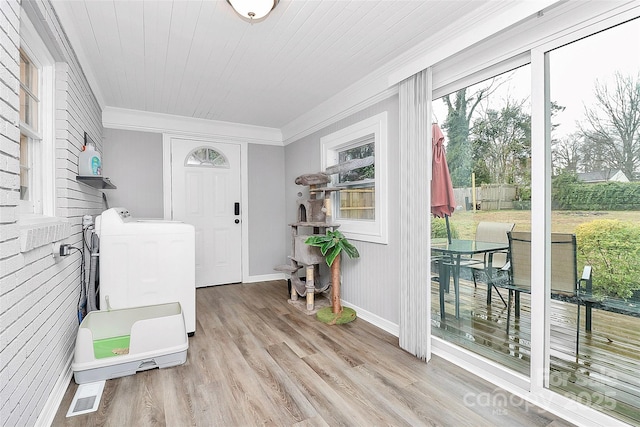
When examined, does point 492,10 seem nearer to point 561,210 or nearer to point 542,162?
point 542,162

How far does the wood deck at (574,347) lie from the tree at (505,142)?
0.77 metres

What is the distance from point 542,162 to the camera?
1.74 metres

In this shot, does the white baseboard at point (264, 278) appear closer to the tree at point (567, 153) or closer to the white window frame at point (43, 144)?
the white window frame at point (43, 144)

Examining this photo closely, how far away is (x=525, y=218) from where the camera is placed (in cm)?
187

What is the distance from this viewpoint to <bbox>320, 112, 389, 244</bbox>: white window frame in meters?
2.89

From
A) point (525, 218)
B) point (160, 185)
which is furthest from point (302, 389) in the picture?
point (160, 185)

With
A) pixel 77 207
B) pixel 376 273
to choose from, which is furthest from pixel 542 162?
pixel 77 207

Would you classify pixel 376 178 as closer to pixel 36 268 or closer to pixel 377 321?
pixel 377 321

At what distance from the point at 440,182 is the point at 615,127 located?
3.43 feet

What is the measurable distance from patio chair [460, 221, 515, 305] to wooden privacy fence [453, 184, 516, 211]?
120 millimetres

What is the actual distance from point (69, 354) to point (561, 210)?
3.27 metres

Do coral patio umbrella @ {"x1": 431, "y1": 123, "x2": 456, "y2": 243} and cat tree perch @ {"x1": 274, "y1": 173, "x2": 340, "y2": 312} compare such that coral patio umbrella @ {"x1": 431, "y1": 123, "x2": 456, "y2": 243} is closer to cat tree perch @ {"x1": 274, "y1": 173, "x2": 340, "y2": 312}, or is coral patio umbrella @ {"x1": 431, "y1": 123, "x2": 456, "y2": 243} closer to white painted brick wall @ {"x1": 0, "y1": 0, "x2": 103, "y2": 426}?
cat tree perch @ {"x1": 274, "y1": 173, "x2": 340, "y2": 312}

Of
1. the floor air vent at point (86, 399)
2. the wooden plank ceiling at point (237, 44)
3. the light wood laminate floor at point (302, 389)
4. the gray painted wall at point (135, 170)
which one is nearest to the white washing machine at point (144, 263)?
the light wood laminate floor at point (302, 389)

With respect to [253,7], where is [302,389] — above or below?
below
